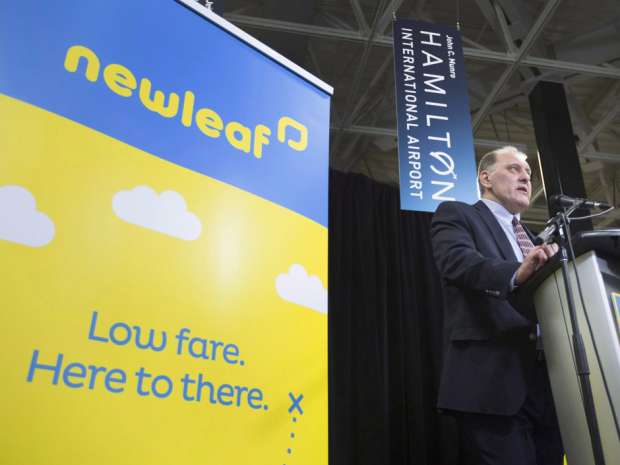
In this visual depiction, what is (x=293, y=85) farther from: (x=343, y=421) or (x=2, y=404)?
(x=343, y=421)

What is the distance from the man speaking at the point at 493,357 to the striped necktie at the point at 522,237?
0.11 metres

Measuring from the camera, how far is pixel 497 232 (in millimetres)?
1817

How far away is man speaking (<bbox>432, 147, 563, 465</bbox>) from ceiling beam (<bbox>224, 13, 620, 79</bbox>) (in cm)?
340

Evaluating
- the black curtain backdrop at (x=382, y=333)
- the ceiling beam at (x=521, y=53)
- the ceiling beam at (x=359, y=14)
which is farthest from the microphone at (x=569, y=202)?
the ceiling beam at (x=521, y=53)

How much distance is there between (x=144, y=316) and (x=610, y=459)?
1.01m

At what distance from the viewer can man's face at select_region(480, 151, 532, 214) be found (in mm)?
1961

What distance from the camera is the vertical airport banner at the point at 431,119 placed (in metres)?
3.28

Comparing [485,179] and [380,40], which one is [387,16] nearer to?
[380,40]

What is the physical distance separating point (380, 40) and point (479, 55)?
0.96 m

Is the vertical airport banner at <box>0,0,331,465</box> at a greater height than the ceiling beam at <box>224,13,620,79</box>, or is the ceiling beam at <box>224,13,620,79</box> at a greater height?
the ceiling beam at <box>224,13,620,79</box>

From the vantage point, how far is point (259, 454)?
106 centimetres

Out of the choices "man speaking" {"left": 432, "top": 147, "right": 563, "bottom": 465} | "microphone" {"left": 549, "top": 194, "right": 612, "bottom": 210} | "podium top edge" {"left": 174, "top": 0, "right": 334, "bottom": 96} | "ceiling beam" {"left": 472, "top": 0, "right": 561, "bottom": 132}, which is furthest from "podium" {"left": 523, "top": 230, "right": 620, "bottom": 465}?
"ceiling beam" {"left": 472, "top": 0, "right": 561, "bottom": 132}

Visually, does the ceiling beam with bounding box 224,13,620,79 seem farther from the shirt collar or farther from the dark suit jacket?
the dark suit jacket

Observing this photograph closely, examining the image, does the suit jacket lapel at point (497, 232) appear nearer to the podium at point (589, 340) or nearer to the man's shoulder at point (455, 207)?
the man's shoulder at point (455, 207)
